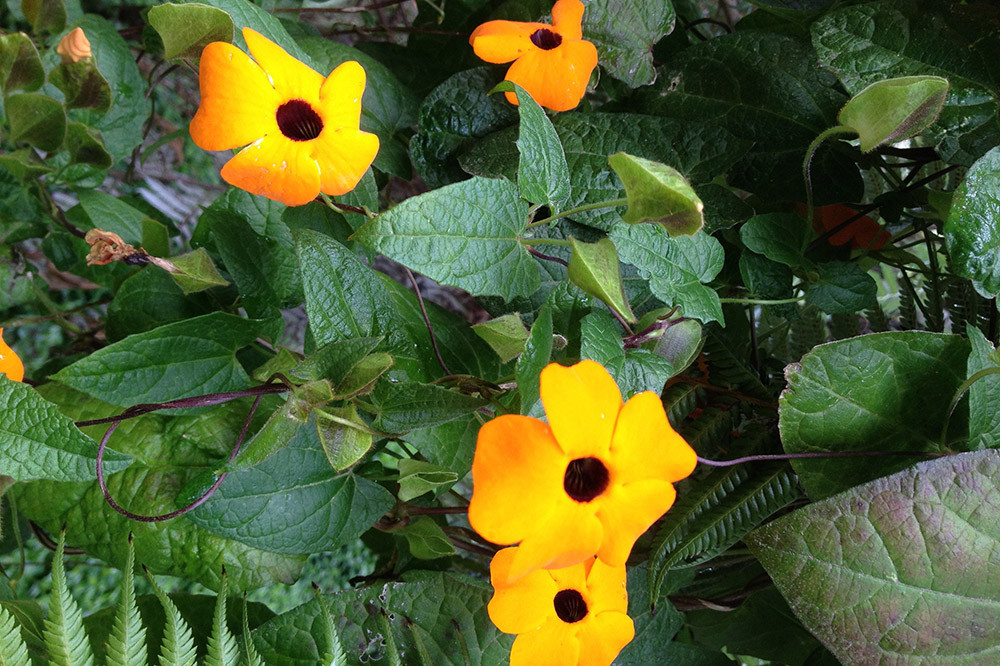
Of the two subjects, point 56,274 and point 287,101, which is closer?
point 287,101

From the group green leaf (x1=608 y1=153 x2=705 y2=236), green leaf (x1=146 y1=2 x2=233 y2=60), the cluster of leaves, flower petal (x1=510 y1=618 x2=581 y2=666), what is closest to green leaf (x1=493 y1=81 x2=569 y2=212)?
the cluster of leaves

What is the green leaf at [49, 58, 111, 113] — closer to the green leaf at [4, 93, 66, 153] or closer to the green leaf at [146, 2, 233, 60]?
the green leaf at [4, 93, 66, 153]

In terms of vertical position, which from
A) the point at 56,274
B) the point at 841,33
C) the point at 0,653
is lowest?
the point at 56,274

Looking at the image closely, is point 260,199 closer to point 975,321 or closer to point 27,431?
point 27,431

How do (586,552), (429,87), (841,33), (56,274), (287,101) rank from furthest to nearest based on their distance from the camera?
(56,274) → (429,87) → (841,33) → (287,101) → (586,552)

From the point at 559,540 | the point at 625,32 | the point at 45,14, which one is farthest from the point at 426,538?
the point at 45,14

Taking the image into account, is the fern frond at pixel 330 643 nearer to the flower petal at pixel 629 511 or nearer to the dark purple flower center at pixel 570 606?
the dark purple flower center at pixel 570 606

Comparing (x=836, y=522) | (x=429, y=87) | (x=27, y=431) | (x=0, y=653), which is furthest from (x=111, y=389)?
(x=836, y=522)

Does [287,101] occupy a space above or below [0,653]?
above
